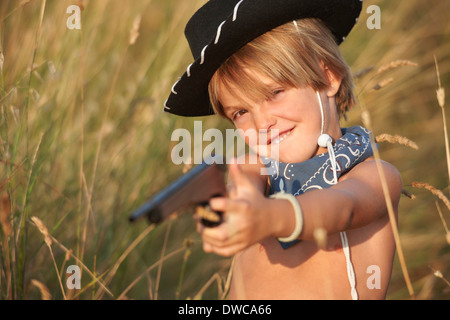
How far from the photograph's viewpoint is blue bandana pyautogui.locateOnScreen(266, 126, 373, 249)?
1.66 m

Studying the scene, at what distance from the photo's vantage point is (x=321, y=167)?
5.50 feet

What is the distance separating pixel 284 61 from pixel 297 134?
0.77ft

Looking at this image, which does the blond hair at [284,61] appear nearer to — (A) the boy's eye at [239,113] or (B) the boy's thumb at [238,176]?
(A) the boy's eye at [239,113]

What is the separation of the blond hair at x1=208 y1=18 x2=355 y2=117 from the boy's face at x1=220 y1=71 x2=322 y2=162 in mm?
21

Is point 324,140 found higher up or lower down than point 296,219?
higher up

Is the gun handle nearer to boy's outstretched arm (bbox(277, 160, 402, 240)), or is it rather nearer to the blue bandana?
boy's outstretched arm (bbox(277, 160, 402, 240))

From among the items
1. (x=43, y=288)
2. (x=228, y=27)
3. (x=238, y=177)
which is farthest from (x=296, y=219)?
(x=43, y=288)

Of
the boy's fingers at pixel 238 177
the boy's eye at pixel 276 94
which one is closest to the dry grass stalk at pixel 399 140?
the boy's eye at pixel 276 94

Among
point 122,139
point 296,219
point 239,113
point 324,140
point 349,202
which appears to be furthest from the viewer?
point 122,139

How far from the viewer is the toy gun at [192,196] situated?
3.48 ft

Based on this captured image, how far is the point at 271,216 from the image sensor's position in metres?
1.17

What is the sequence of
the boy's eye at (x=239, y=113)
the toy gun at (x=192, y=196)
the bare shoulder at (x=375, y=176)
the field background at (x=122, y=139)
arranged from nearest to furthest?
the toy gun at (x=192, y=196) → the bare shoulder at (x=375, y=176) → the boy's eye at (x=239, y=113) → the field background at (x=122, y=139)

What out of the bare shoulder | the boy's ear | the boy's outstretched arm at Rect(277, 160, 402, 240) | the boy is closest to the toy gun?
the boy's outstretched arm at Rect(277, 160, 402, 240)

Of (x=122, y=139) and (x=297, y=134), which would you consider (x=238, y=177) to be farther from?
(x=122, y=139)
